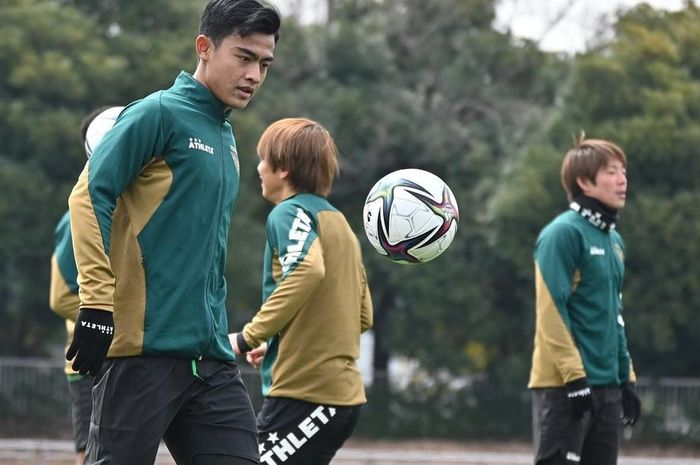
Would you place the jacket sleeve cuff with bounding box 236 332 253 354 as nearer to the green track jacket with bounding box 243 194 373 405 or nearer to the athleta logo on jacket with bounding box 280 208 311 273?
the green track jacket with bounding box 243 194 373 405


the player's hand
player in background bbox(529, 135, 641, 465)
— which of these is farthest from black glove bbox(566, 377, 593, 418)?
the player's hand

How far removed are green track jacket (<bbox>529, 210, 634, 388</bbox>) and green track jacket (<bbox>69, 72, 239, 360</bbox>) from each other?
2911 millimetres

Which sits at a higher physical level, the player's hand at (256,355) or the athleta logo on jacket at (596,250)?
the athleta logo on jacket at (596,250)

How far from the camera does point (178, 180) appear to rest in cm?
472

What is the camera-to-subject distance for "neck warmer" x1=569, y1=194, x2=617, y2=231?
7543mm

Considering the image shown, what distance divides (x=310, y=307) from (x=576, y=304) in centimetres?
181

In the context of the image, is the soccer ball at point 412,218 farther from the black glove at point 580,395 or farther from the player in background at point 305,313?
the black glove at point 580,395

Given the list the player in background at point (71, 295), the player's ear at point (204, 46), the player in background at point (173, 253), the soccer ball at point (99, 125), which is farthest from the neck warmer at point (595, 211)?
the player's ear at point (204, 46)

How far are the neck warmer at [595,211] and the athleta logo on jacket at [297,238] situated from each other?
76.1 inches

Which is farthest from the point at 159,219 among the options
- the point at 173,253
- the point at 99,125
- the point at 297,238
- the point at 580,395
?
the point at 580,395

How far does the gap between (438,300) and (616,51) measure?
5283 millimetres

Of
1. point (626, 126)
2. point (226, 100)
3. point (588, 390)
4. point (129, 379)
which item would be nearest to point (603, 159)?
point (588, 390)

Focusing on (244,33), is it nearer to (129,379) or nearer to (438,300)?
(129,379)

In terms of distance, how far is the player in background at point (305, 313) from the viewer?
20.2 ft
